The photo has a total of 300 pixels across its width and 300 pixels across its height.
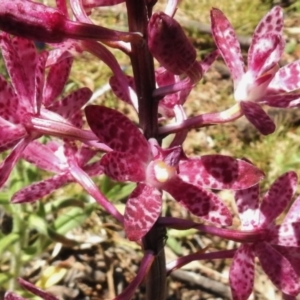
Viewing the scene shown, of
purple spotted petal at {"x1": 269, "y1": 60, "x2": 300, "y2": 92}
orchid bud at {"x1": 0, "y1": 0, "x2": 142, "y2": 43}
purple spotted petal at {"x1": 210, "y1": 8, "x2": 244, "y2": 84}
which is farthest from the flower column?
purple spotted petal at {"x1": 269, "y1": 60, "x2": 300, "y2": 92}

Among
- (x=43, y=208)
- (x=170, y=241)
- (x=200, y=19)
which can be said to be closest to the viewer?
(x=43, y=208)

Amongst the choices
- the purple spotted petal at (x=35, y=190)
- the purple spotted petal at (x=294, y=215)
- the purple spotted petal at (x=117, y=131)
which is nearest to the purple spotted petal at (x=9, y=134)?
the purple spotted petal at (x=117, y=131)

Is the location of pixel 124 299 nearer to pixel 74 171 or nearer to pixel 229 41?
pixel 74 171

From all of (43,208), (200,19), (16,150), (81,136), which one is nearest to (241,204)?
(81,136)

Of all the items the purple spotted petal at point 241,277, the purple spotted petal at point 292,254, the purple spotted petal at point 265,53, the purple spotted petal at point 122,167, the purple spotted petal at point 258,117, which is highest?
the purple spotted petal at point 265,53

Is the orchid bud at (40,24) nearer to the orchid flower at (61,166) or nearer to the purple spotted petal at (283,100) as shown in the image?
the purple spotted petal at (283,100)

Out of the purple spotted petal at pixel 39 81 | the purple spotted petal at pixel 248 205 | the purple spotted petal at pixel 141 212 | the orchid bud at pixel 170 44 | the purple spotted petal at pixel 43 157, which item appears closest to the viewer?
the orchid bud at pixel 170 44

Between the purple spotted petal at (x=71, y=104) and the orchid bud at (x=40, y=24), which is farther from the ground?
the purple spotted petal at (x=71, y=104)

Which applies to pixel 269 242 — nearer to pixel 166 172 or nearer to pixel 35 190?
pixel 166 172
